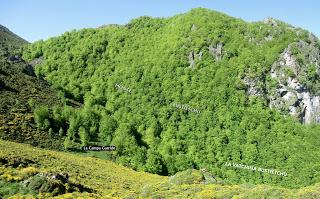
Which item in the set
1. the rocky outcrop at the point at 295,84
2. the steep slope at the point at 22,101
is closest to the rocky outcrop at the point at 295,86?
the rocky outcrop at the point at 295,84

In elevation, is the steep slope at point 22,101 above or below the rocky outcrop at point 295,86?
below

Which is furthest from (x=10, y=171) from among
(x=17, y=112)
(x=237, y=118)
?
(x=237, y=118)

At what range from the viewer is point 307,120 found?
186250 millimetres

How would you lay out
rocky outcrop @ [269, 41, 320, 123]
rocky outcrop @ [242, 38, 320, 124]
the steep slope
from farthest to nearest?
rocky outcrop @ [242, 38, 320, 124]
rocky outcrop @ [269, 41, 320, 123]
the steep slope

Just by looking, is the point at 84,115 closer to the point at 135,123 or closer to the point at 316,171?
the point at 135,123

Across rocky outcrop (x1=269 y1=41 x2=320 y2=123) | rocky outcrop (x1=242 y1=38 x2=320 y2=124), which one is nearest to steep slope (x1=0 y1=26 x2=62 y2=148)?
rocky outcrop (x1=242 y1=38 x2=320 y2=124)

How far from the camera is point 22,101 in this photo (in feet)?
451

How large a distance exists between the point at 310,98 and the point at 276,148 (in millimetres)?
26966

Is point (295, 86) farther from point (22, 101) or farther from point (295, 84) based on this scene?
point (22, 101)

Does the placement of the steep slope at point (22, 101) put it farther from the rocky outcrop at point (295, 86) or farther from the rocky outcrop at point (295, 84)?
the rocky outcrop at point (295, 86)

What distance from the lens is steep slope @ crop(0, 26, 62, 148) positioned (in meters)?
117

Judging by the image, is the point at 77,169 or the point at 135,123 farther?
the point at 135,123

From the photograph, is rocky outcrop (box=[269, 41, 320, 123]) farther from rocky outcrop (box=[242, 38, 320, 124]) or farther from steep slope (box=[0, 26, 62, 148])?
steep slope (box=[0, 26, 62, 148])

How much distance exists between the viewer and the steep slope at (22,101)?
117 m
